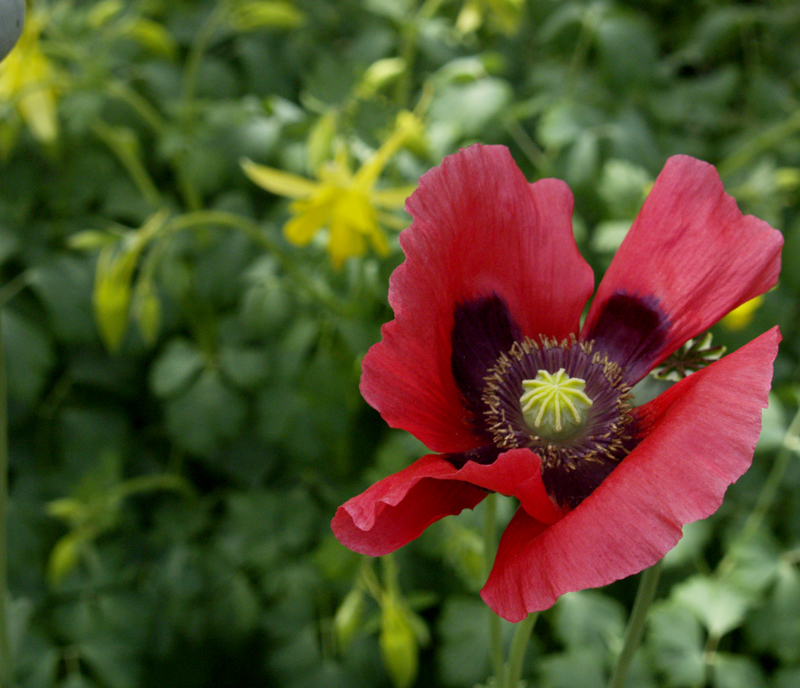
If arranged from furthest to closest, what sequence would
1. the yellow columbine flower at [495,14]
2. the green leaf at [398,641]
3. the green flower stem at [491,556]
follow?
1. the yellow columbine flower at [495,14]
2. the green leaf at [398,641]
3. the green flower stem at [491,556]

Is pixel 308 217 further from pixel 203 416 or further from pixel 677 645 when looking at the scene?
pixel 677 645

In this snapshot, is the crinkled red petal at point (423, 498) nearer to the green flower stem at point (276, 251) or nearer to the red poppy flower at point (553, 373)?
the red poppy flower at point (553, 373)

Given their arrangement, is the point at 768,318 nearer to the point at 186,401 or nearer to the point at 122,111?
the point at 186,401

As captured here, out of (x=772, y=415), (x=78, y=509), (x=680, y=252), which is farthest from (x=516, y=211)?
(x=78, y=509)

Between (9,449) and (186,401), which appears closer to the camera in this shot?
(186,401)

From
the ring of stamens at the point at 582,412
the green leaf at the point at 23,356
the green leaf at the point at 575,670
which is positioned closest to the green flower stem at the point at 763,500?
the green leaf at the point at 575,670

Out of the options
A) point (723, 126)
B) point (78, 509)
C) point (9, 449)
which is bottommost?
point (9, 449)
